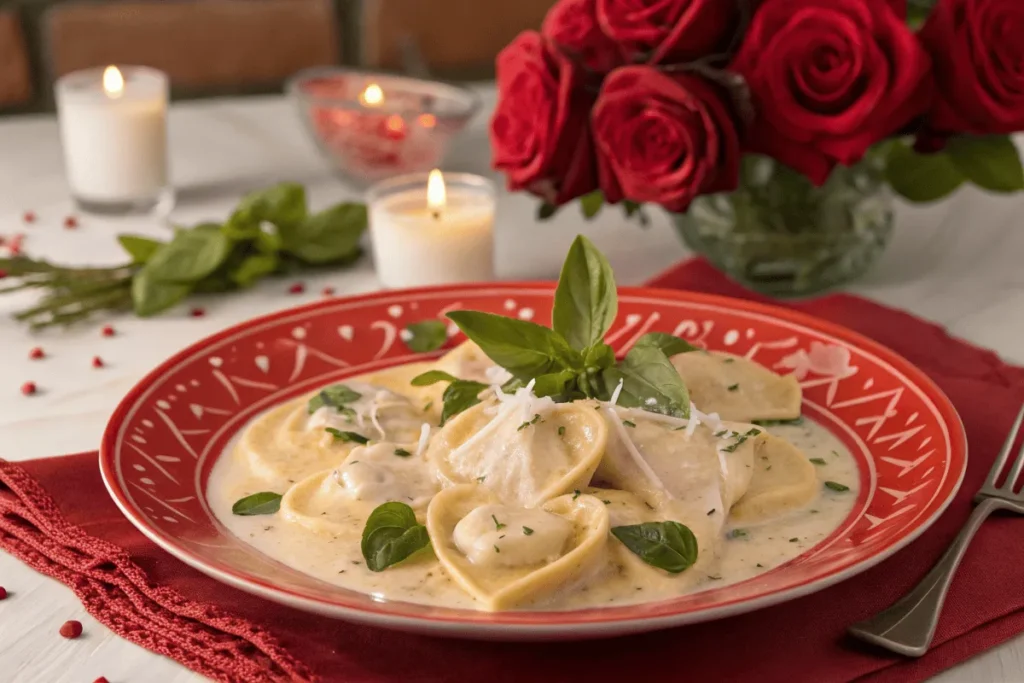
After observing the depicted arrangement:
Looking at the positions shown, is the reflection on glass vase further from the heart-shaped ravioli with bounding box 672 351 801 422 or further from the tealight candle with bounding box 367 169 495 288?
the heart-shaped ravioli with bounding box 672 351 801 422

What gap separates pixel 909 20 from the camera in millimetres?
2871

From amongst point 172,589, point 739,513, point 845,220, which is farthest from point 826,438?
point 172,589

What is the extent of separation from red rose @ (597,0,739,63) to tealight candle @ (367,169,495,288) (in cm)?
64

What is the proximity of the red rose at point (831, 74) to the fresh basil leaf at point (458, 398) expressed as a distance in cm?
91

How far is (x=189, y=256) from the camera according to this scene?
3.07 metres

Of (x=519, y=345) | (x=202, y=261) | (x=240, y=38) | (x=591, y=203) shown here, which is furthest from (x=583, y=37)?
(x=240, y=38)

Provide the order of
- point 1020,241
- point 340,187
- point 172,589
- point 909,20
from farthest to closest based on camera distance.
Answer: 1. point 340,187
2. point 1020,241
3. point 909,20
4. point 172,589

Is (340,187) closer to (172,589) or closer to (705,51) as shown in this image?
(705,51)

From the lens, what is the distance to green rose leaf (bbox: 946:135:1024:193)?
2719 millimetres

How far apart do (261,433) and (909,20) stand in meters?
1.73

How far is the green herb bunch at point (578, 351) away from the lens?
204 cm

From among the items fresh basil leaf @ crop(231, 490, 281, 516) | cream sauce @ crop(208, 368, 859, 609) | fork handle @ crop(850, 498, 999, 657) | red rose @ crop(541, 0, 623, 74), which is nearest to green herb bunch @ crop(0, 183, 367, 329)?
red rose @ crop(541, 0, 623, 74)

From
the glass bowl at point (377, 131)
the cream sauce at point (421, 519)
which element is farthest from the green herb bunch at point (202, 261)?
the cream sauce at point (421, 519)

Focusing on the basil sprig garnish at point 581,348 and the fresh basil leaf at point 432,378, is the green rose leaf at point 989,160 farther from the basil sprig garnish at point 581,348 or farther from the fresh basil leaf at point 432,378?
the fresh basil leaf at point 432,378
